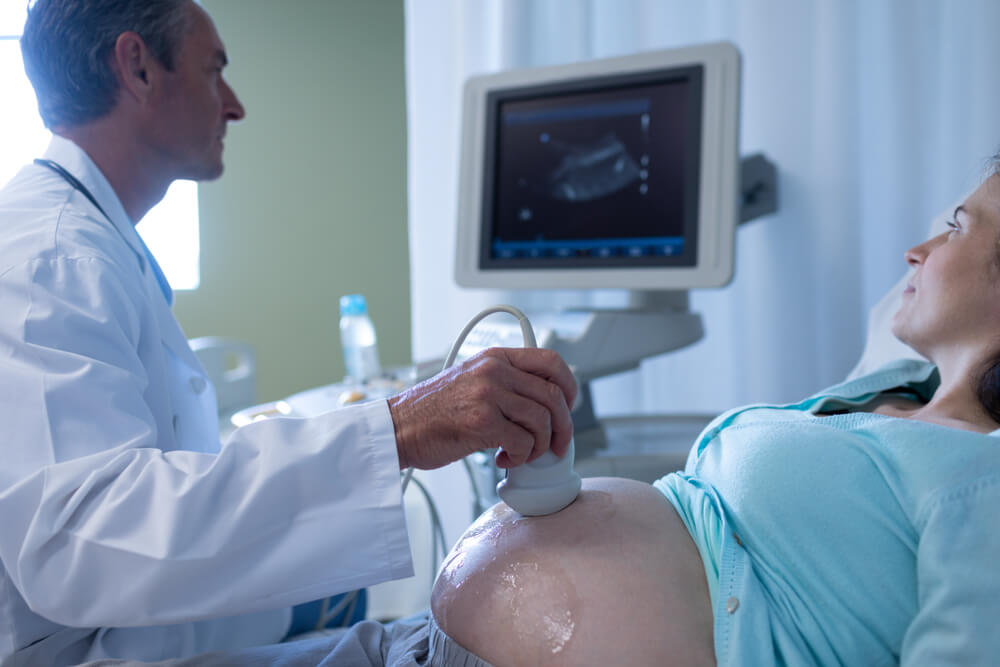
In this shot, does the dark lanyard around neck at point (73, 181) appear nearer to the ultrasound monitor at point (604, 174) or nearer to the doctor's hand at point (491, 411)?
the doctor's hand at point (491, 411)

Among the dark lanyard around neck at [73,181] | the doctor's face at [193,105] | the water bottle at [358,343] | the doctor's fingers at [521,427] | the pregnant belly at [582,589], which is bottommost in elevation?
the pregnant belly at [582,589]

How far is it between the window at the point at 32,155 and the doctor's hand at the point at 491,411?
8.16 feet

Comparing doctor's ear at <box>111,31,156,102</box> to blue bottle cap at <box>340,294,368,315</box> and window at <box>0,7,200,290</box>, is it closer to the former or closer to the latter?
blue bottle cap at <box>340,294,368,315</box>

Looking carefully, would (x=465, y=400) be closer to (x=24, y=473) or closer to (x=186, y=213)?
(x=24, y=473)

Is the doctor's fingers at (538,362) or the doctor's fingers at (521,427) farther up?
the doctor's fingers at (538,362)

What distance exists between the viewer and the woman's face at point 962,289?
3.01 feet

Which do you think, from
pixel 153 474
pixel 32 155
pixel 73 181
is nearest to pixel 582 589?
pixel 153 474

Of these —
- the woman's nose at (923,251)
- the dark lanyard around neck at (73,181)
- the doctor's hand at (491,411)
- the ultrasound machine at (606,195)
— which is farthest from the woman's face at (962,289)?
the dark lanyard around neck at (73,181)

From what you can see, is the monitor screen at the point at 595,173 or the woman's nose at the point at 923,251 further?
the monitor screen at the point at 595,173

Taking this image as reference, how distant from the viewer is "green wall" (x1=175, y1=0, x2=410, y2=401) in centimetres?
322

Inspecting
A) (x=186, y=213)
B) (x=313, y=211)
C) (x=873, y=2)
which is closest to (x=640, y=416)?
(x=873, y=2)

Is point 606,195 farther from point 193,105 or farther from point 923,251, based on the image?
point 193,105

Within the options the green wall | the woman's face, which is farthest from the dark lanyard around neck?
the green wall

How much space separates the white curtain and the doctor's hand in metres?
1.24
